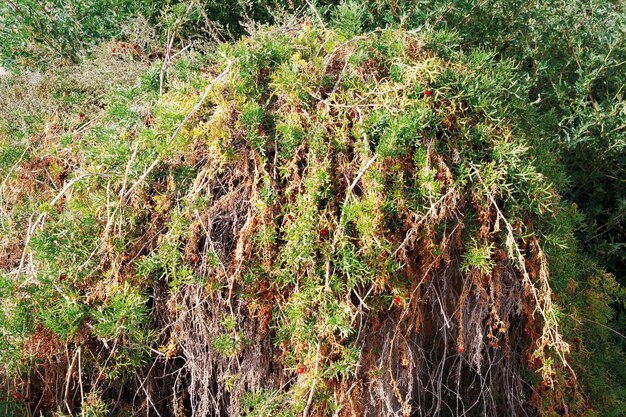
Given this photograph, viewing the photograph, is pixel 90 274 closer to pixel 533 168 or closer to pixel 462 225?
pixel 462 225

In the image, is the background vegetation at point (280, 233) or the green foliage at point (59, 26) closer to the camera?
the background vegetation at point (280, 233)

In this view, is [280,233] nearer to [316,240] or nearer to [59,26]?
[316,240]

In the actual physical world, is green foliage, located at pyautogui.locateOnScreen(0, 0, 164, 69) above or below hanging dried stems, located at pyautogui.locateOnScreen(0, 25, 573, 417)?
above

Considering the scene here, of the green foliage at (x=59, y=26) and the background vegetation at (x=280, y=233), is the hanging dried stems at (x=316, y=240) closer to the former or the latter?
the background vegetation at (x=280, y=233)

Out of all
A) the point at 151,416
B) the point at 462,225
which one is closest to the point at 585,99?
the point at 462,225

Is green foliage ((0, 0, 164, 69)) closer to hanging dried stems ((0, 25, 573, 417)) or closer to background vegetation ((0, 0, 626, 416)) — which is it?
background vegetation ((0, 0, 626, 416))

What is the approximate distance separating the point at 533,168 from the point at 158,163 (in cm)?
135

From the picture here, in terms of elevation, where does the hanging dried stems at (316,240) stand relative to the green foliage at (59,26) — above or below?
below

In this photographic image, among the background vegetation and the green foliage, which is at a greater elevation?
the green foliage

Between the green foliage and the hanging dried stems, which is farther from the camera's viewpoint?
the green foliage

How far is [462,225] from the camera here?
2.77m

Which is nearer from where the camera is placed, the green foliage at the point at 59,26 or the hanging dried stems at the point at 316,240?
the hanging dried stems at the point at 316,240

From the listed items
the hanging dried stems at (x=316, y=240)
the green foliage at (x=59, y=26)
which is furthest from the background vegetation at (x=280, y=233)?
the green foliage at (x=59, y=26)

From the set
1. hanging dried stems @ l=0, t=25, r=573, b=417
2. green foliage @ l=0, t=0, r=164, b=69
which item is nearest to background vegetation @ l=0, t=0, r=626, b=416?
hanging dried stems @ l=0, t=25, r=573, b=417
